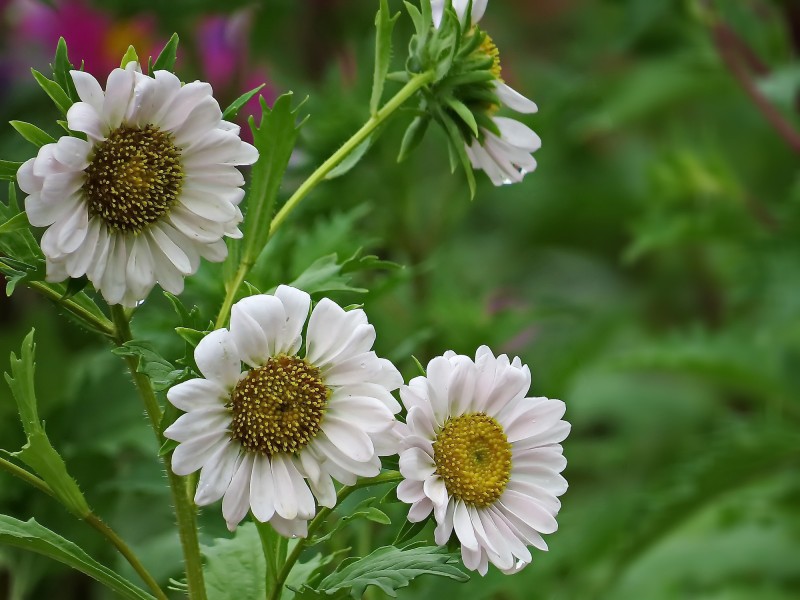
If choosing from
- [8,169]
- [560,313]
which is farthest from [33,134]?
[560,313]

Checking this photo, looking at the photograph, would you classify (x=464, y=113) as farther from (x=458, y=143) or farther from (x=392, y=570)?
(x=392, y=570)

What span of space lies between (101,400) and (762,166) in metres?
1.28

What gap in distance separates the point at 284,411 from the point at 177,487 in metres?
0.07

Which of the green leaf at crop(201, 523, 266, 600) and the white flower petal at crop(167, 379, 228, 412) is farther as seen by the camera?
the green leaf at crop(201, 523, 266, 600)

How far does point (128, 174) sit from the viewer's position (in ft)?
1.28

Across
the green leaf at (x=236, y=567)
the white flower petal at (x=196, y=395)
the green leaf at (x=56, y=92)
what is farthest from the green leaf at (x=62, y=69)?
the green leaf at (x=236, y=567)

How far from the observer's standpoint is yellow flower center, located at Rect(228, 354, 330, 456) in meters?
0.39

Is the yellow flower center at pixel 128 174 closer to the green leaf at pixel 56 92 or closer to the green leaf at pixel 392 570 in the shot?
the green leaf at pixel 56 92

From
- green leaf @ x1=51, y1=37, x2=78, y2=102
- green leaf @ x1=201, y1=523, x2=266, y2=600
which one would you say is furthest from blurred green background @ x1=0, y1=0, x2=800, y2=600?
green leaf @ x1=51, y1=37, x2=78, y2=102

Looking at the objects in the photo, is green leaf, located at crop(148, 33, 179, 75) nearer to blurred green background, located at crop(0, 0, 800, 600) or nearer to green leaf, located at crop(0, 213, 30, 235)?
green leaf, located at crop(0, 213, 30, 235)

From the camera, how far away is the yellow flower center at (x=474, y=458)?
1.33ft

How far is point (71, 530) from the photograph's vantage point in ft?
2.73

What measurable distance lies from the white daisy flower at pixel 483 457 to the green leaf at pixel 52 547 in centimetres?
12

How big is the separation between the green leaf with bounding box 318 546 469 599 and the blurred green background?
175 millimetres
